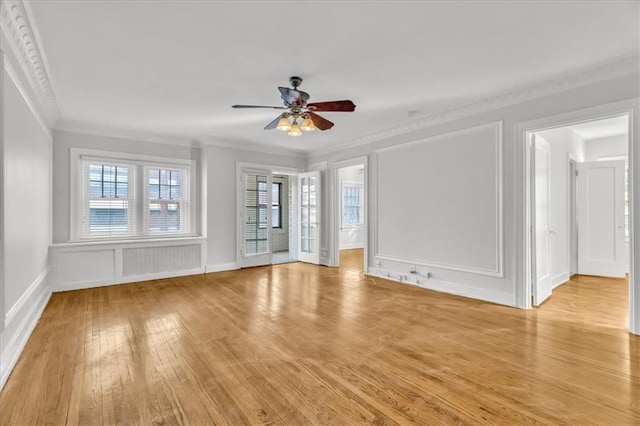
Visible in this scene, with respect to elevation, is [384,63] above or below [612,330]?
above

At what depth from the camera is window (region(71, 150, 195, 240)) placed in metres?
5.33

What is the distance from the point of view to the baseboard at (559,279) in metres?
4.93

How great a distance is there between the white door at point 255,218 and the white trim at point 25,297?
10.4 ft

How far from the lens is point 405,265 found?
530 centimetres

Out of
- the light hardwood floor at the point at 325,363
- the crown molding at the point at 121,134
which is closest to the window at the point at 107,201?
the crown molding at the point at 121,134

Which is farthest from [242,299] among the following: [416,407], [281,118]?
[416,407]

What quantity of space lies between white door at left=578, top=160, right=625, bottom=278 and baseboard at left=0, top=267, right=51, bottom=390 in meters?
7.97

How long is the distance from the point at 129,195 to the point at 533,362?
625cm

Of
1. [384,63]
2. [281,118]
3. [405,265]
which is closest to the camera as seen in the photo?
[384,63]

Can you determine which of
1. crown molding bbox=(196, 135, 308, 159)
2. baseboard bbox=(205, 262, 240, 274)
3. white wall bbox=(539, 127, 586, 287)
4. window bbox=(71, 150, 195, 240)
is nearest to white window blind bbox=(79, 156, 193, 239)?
window bbox=(71, 150, 195, 240)

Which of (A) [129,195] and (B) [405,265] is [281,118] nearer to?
(B) [405,265]

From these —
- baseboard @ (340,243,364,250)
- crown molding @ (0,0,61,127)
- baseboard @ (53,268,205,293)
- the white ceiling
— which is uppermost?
the white ceiling

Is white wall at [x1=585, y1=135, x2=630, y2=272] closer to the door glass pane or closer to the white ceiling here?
the white ceiling

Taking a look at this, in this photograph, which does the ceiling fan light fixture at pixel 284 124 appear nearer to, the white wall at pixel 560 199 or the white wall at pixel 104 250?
the white wall at pixel 104 250
